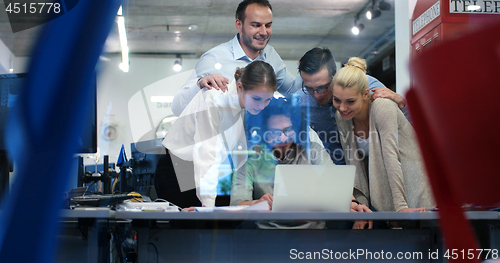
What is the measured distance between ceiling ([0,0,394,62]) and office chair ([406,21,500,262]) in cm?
317

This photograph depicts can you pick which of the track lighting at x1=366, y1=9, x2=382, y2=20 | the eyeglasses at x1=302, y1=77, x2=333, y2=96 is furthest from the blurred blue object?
the track lighting at x1=366, y1=9, x2=382, y2=20

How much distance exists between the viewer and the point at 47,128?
211mm

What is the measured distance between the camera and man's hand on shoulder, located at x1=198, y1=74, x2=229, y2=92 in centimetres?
335

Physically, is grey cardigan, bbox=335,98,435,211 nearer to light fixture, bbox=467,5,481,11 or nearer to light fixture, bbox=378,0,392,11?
light fixture, bbox=467,5,481,11

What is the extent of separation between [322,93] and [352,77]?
350 mm

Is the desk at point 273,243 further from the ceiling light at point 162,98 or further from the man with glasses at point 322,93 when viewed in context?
the ceiling light at point 162,98

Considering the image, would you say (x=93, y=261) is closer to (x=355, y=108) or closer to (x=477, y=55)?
(x=477, y=55)

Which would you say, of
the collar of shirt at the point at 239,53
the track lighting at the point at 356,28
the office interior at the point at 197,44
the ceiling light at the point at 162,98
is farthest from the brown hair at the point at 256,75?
the track lighting at the point at 356,28

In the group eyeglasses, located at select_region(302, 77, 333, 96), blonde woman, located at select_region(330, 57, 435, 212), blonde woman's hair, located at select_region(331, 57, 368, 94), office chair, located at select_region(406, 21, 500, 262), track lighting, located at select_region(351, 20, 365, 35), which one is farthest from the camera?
track lighting, located at select_region(351, 20, 365, 35)

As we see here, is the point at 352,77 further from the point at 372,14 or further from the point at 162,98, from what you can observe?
the point at 162,98

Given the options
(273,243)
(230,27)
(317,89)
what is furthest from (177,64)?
(273,243)

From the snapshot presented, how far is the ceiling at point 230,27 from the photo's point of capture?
3545 mm

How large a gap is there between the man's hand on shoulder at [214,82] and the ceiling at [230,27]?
245mm

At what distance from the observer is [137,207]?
1789 mm
